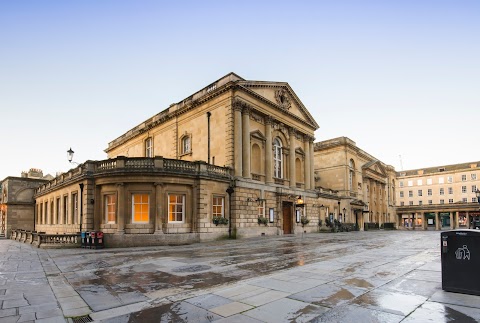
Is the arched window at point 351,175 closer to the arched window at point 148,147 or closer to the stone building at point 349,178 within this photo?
the stone building at point 349,178

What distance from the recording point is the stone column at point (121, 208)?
1988 centimetres

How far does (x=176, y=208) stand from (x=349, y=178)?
32539 mm

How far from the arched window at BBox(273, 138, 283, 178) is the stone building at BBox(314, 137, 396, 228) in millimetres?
10973

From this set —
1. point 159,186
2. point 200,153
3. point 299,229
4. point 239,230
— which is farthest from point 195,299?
point 299,229

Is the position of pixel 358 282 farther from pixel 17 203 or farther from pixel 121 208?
pixel 17 203

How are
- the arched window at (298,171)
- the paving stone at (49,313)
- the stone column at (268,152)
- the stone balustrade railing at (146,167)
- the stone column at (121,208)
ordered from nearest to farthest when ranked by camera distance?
the paving stone at (49,313)
the stone column at (121,208)
the stone balustrade railing at (146,167)
the stone column at (268,152)
the arched window at (298,171)

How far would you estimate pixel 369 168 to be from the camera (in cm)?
5403

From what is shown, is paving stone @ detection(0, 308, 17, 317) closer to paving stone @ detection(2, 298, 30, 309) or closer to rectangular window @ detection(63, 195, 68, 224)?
paving stone @ detection(2, 298, 30, 309)

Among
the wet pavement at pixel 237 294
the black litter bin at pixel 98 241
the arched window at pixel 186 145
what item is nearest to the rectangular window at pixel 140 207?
the black litter bin at pixel 98 241

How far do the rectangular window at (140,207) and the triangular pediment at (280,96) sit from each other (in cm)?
1217

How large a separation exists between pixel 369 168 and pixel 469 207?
21.6 metres

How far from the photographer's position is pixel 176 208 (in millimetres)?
21625

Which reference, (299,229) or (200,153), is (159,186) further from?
(299,229)

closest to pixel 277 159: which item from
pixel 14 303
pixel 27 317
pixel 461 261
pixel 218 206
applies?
pixel 218 206
